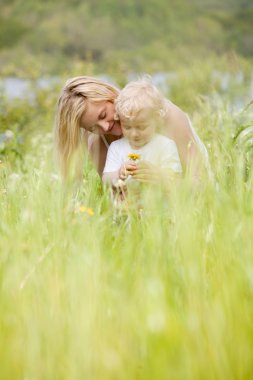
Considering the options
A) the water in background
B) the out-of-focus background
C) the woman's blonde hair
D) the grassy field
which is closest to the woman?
the woman's blonde hair

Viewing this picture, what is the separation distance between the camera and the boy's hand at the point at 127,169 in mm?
3047

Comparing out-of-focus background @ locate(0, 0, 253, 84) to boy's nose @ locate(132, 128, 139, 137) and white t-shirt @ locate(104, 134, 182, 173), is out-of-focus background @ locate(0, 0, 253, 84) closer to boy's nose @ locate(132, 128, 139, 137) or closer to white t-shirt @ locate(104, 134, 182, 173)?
white t-shirt @ locate(104, 134, 182, 173)

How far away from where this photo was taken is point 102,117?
3482mm

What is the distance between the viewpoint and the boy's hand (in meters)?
3.05

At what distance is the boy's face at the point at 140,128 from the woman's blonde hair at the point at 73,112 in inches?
11.5

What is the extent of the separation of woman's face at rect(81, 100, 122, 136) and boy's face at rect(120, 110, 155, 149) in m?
0.17

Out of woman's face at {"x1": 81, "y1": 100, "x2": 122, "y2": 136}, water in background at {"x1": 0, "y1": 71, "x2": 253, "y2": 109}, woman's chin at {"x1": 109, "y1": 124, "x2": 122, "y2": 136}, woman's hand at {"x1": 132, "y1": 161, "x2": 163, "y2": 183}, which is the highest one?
water in background at {"x1": 0, "y1": 71, "x2": 253, "y2": 109}

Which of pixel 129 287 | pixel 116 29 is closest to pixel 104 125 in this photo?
pixel 129 287

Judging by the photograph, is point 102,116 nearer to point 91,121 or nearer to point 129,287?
point 91,121

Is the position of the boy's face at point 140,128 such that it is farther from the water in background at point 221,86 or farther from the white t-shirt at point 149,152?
the water in background at point 221,86

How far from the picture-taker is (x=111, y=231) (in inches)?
100

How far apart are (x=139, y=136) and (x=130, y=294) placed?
1.45 metres

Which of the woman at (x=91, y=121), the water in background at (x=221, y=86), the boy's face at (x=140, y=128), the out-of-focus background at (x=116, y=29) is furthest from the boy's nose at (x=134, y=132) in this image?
the out-of-focus background at (x=116, y=29)

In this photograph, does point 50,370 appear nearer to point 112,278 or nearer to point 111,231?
point 112,278
